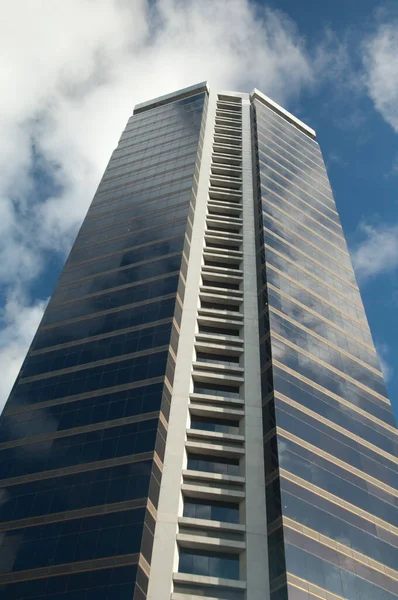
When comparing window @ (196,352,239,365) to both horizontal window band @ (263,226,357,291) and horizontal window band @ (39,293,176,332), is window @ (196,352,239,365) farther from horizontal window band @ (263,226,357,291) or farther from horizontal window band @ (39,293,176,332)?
horizontal window band @ (263,226,357,291)

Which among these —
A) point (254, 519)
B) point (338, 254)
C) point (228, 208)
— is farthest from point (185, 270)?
point (254, 519)

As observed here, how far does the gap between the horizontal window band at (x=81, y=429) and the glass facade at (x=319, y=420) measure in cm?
1146

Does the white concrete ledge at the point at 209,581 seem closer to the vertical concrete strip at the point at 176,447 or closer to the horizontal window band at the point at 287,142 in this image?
the vertical concrete strip at the point at 176,447

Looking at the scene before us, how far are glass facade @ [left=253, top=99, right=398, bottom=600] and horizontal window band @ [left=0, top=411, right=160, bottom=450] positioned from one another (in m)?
11.5

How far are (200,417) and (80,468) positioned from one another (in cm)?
1339

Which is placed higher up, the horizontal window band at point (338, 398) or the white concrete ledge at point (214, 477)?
the horizontal window band at point (338, 398)

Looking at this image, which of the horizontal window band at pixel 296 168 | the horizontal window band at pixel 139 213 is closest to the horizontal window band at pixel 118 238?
the horizontal window band at pixel 139 213

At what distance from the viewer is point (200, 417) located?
6353 centimetres

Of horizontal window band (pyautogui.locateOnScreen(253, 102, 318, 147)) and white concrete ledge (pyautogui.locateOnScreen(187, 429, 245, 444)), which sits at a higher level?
horizontal window band (pyautogui.locateOnScreen(253, 102, 318, 147))

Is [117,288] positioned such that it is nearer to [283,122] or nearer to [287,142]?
[287,142]

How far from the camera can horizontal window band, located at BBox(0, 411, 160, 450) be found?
5809 centimetres

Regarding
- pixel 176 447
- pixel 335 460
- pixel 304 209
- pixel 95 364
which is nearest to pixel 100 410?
pixel 95 364

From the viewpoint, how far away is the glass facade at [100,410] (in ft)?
160

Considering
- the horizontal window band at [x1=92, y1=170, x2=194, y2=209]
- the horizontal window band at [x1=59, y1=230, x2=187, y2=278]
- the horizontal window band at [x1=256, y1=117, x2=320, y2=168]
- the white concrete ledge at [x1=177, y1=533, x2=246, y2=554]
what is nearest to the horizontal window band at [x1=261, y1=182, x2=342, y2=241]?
the horizontal window band at [x1=92, y1=170, x2=194, y2=209]
